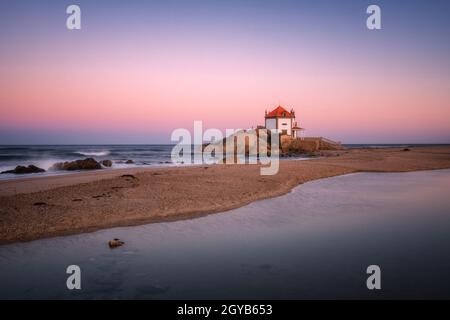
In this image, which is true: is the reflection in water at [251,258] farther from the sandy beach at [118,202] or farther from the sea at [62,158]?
the sea at [62,158]

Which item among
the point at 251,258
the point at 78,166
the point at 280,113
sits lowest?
the point at 251,258

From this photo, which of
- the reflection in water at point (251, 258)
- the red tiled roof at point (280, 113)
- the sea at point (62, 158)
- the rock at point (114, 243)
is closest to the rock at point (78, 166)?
the sea at point (62, 158)

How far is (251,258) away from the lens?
7699mm

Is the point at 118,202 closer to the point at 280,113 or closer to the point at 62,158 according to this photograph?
the point at 62,158

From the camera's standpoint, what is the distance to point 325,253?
8039 mm

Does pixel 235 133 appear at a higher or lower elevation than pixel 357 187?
higher

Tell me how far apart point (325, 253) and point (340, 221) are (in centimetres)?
338

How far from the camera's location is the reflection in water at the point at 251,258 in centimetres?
612

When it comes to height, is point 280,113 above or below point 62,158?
above

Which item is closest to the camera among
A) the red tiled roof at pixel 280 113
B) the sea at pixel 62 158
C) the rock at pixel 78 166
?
the rock at pixel 78 166

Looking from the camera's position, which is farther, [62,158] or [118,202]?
[62,158]

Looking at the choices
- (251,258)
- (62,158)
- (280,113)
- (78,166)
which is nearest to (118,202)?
(251,258)

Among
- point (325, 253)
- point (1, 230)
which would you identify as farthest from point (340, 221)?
point (1, 230)

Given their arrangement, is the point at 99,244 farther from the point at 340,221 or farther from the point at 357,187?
the point at 357,187
